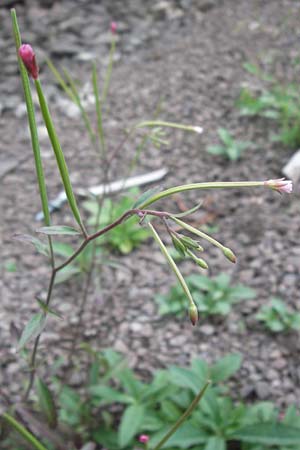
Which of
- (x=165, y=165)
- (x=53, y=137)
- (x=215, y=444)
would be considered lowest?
(x=215, y=444)

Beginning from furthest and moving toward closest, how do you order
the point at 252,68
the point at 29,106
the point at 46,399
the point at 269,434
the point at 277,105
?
the point at 252,68, the point at 277,105, the point at 269,434, the point at 46,399, the point at 29,106

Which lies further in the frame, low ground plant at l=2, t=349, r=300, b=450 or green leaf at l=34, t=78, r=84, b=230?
low ground plant at l=2, t=349, r=300, b=450

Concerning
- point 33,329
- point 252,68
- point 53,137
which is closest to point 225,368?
point 33,329

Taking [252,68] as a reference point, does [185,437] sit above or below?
below

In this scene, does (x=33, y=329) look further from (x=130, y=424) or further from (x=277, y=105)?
(x=277, y=105)

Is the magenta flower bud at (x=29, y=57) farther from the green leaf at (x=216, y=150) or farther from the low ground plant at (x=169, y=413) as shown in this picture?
the green leaf at (x=216, y=150)

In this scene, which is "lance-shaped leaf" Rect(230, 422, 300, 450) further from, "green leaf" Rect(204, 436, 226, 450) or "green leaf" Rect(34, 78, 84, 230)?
"green leaf" Rect(34, 78, 84, 230)

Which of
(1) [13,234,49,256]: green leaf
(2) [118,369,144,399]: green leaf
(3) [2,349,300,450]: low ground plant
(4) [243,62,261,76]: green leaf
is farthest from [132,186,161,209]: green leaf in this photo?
(4) [243,62,261,76]: green leaf
